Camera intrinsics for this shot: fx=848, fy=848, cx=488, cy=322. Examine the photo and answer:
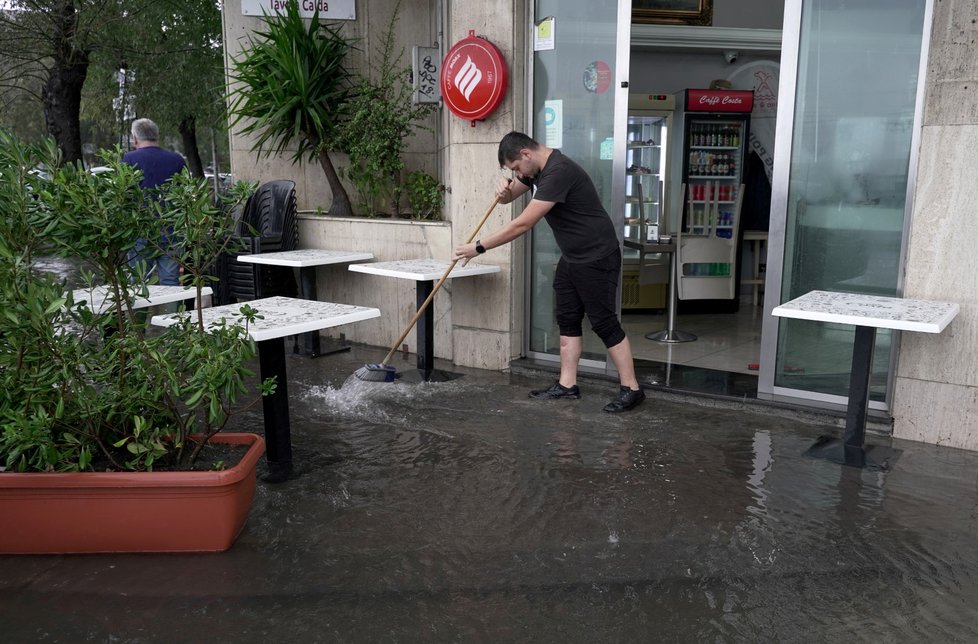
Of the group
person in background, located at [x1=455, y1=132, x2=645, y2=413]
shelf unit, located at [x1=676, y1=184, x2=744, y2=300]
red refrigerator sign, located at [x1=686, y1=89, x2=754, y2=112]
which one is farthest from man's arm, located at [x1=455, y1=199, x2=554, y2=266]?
red refrigerator sign, located at [x1=686, y1=89, x2=754, y2=112]

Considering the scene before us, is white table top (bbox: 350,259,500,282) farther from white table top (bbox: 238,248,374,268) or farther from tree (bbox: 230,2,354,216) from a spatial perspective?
tree (bbox: 230,2,354,216)

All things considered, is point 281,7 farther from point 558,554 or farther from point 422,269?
point 558,554

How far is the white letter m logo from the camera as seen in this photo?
6.11 metres

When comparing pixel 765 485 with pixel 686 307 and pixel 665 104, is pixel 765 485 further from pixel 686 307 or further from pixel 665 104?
pixel 665 104

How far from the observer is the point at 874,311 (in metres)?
4.16

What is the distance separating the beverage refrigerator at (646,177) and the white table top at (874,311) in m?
3.86

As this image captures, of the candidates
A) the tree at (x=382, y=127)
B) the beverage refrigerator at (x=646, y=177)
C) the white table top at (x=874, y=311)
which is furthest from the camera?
the beverage refrigerator at (x=646, y=177)

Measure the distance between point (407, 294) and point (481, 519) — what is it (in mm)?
3518

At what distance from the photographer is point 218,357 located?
3.32 metres

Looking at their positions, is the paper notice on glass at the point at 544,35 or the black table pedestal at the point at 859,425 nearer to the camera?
the black table pedestal at the point at 859,425

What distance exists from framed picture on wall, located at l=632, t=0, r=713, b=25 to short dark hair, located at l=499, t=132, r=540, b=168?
5093 millimetres

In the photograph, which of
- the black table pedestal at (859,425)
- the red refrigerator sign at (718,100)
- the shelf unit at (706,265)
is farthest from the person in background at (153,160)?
the red refrigerator sign at (718,100)

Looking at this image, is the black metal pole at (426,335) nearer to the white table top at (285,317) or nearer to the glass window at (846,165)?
the white table top at (285,317)

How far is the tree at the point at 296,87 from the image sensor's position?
7.27 meters
